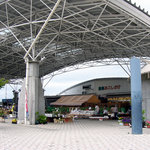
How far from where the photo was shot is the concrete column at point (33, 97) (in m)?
22.6

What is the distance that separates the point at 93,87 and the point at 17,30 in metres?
27.6

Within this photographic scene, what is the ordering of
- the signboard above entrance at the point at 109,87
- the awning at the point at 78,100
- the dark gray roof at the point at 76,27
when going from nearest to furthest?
the dark gray roof at the point at 76,27 < the awning at the point at 78,100 < the signboard above entrance at the point at 109,87

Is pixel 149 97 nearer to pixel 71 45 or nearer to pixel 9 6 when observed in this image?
pixel 9 6

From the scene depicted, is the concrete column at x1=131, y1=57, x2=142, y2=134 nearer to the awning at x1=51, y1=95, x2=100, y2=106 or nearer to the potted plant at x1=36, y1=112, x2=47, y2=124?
the potted plant at x1=36, y1=112, x2=47, y2=124

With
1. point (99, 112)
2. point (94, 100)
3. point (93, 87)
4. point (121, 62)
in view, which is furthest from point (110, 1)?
point (93, 87)

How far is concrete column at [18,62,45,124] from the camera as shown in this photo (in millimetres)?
22594

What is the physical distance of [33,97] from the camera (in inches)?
899

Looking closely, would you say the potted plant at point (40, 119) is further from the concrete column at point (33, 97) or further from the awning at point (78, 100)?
the awning at point (78, 100)

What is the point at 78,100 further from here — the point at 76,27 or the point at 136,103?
the point at 136,103

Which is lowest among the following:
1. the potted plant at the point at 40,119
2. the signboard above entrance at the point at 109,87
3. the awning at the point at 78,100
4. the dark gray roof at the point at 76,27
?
the potted plant at the point at 40,119

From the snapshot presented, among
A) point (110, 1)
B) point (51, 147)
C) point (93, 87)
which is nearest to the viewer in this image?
point (51, 147)

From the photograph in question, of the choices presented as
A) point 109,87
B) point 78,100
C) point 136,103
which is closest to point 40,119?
point 136,103

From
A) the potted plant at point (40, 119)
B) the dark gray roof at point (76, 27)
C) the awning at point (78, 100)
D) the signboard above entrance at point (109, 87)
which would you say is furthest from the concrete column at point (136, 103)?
the signboard above entrance at point (109, 87)

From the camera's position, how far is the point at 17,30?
28.2 metres
